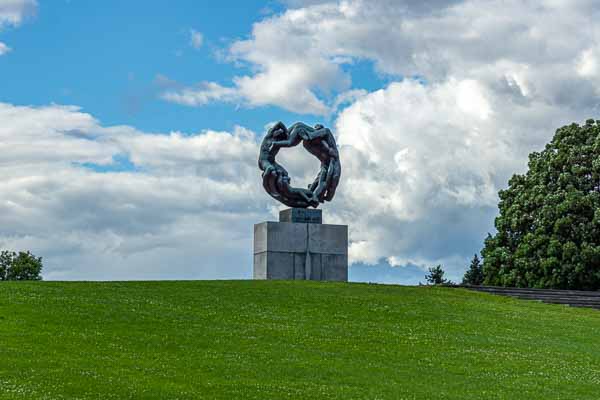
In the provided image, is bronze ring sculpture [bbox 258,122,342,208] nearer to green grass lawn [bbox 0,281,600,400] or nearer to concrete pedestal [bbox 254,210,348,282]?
concrete pedestal [bbox 254,210,348,282]

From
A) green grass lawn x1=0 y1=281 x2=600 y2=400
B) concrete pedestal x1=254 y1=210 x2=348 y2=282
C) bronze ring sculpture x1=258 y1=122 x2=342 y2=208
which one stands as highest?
bronze ring sculpture x1=258 y1=122 x2=342 y2=208

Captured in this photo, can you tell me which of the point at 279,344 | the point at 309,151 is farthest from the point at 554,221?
the point at 279,344

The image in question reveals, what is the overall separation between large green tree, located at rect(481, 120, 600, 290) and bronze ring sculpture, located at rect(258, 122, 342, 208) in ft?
51.9

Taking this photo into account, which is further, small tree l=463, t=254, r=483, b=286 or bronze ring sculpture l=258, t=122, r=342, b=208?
small tree l=463, t=254, r=483, b=286

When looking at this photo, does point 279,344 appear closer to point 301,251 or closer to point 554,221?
point 301,251

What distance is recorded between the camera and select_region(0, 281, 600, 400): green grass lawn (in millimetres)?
20953

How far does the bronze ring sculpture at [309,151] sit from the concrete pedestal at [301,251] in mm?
1553

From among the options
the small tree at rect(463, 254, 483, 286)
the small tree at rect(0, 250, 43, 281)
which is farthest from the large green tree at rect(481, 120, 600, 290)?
the small tree at rect(0, 250, 43, 281)

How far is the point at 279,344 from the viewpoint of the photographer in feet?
84.9

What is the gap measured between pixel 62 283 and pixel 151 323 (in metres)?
10.2

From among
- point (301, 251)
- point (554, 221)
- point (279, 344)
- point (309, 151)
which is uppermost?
point (309, 151)

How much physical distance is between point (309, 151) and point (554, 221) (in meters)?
17.5

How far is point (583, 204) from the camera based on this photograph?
55.7 meters

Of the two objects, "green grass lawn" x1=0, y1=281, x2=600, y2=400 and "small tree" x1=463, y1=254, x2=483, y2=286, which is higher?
"small tree" x1=463, y1=254, x2=483, y2=286
